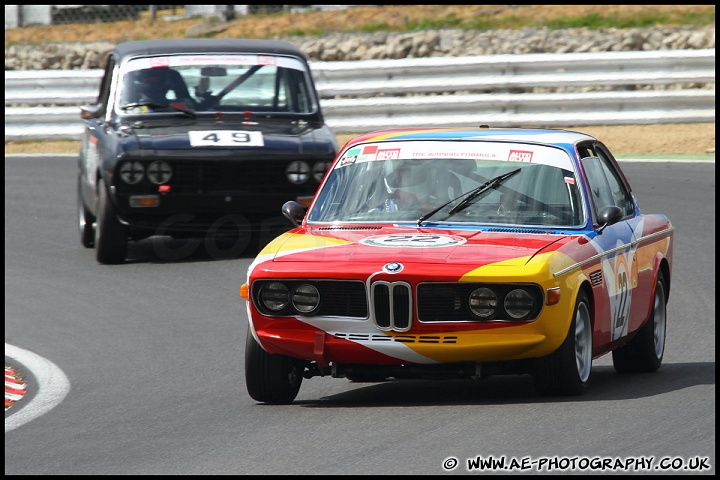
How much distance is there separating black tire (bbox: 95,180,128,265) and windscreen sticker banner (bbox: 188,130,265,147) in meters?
0.87

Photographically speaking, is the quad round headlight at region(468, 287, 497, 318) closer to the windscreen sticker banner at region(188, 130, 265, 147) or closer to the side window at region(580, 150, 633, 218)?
the side window at region(580, 150, 633, 218)

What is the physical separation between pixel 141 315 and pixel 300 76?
12.2 feet

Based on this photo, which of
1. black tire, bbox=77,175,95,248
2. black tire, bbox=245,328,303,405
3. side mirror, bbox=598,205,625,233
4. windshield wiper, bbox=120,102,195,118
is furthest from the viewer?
black tire, bbox=77,175,95,248

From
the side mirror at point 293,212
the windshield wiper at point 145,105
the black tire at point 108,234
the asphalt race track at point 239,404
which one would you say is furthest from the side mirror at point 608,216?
the windshield wiper at point 145,105

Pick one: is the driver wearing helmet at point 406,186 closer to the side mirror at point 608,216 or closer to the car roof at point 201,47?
the side mirror at point 608,216

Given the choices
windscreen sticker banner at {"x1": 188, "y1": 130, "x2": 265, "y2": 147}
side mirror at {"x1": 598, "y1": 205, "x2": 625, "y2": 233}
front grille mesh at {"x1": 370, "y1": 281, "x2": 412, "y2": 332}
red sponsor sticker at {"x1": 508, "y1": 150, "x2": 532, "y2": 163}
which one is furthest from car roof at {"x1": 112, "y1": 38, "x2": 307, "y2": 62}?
front grille mesh at {"x1": 370, "y1": 281, "x2": 412, "y2": 332}

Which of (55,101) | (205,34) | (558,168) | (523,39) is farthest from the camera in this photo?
(205,34)

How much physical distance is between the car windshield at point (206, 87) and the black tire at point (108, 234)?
989 mm

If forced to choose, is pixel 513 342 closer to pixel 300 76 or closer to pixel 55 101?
pixel 300 76

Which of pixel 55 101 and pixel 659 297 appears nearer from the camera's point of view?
pixel 659 297

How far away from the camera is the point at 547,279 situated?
6449 millimetres

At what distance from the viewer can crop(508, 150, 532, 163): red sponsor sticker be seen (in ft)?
25.0

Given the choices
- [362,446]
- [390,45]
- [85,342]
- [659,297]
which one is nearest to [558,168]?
[659,297]

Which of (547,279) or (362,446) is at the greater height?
(547,279)
